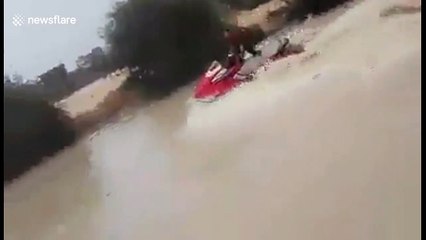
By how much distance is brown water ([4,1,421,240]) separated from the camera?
1.09 m

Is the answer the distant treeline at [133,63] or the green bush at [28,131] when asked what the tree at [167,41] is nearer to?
the distant treeline at [133,63]

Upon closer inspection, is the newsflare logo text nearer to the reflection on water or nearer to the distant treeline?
the distant treeline

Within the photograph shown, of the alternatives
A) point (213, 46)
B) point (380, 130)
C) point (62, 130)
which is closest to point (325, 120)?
point (380, 130)

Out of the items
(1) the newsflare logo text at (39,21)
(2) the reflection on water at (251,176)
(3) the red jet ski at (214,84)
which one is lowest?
(2) the reflection on water at (251,176)

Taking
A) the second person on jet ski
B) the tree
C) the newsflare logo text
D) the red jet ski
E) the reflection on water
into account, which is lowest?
the reflection on water

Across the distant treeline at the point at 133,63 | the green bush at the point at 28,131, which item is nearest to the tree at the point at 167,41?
the distant treeline at the point at 133,63

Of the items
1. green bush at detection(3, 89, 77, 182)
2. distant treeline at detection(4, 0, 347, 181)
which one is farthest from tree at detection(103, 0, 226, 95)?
green bush at detection(3, 89, 77, 182)

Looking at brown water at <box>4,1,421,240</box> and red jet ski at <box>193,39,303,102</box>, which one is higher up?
red jet ski at <box>193,39,303,102</box>

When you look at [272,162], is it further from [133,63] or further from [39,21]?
[39,21]

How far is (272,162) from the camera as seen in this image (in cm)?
111

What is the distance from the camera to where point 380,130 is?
3.67ft

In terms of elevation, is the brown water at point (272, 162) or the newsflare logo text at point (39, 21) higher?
the newsflare logo text at point (39, 21)

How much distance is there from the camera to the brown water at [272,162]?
1.09 m

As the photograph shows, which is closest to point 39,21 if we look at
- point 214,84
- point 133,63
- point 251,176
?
point 133,63
